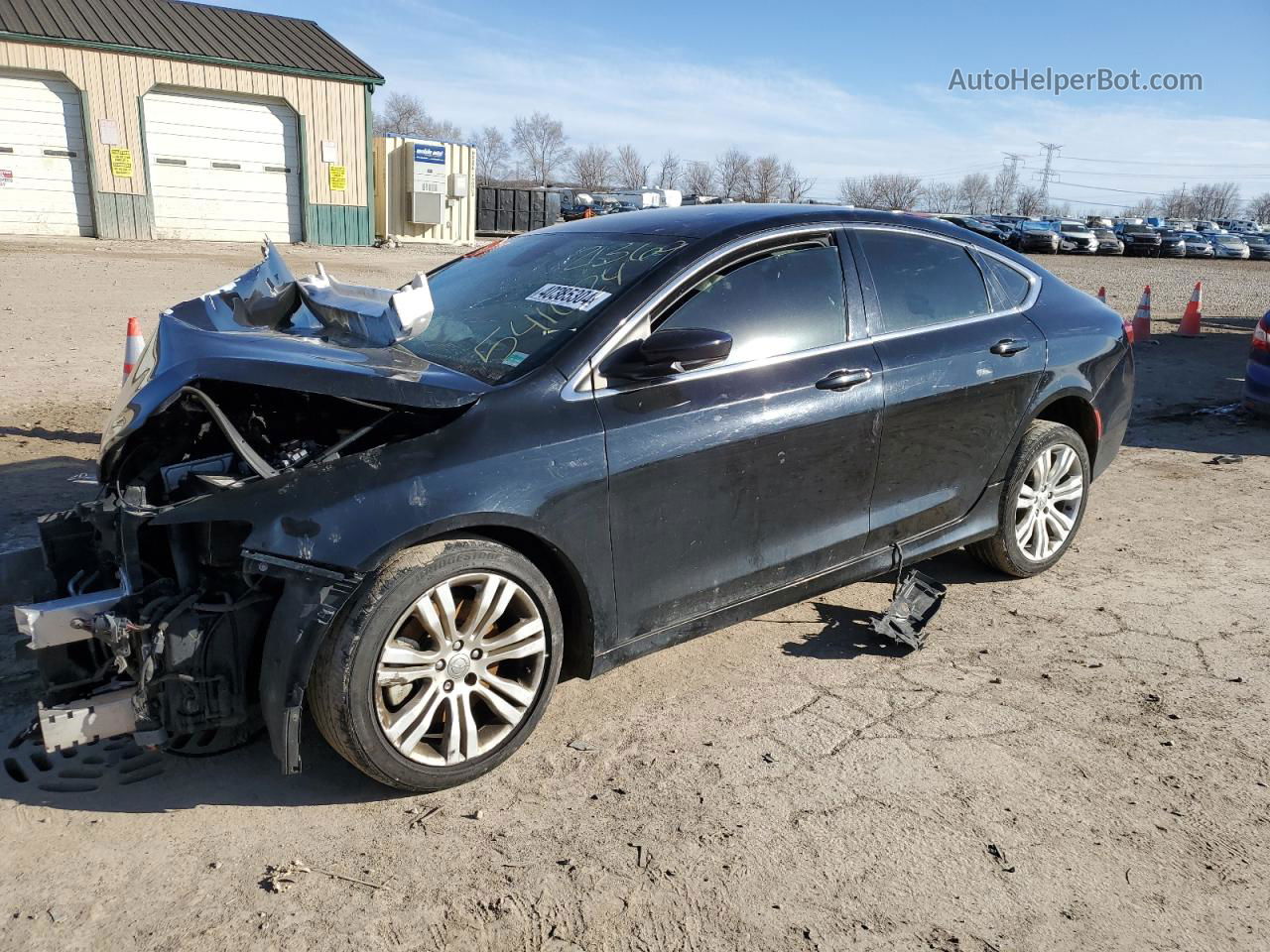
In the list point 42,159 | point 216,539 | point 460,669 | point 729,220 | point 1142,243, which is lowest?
point 460,669

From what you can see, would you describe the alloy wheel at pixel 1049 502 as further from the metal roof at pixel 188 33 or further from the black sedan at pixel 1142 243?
the black sedan at pixel 1142 243

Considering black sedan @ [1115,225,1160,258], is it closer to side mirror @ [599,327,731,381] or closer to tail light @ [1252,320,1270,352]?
tail light @ [1252,320,1270,352]

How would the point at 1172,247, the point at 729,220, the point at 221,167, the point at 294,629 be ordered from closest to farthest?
the point at 294,629 → the point at 729,220 → the point at 221,167 → the point at 1172,247

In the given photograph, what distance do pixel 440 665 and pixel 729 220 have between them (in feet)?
6.84

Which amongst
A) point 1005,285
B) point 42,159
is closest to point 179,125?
point 42,159

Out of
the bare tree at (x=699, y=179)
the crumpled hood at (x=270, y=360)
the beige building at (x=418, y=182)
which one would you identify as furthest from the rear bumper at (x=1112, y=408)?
the bare tree at (x=699, y=179)

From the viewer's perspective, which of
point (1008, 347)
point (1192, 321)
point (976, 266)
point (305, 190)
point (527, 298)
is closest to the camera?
point (527, 298)

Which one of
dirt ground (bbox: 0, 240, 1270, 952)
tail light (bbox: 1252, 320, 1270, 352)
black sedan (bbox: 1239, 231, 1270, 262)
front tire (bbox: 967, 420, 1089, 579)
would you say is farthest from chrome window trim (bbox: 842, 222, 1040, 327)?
black sedan (bbox: 1239, 231, 1270, 262)

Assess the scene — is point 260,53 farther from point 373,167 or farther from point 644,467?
point 644,467

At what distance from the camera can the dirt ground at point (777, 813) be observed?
2561 millimetres

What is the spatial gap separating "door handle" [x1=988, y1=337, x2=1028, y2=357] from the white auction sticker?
1.92 meters

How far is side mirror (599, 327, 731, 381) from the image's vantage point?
328 centimetres

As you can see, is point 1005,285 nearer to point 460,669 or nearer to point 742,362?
point 742,362

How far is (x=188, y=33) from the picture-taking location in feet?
77.6
